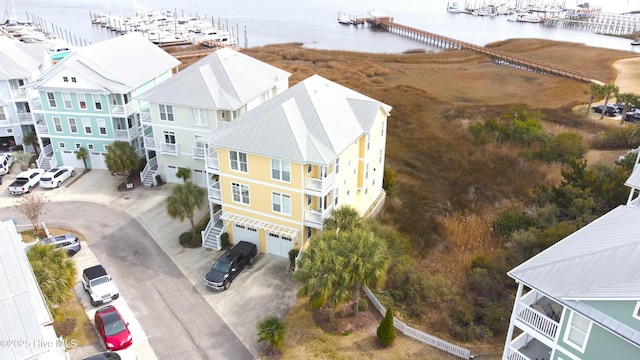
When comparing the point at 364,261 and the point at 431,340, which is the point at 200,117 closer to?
the point at 364,261

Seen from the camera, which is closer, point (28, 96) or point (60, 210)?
→ point (60, 210)

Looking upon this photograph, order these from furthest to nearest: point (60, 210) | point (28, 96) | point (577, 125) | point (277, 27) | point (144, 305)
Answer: point (277, 27) < point (577, 125) < point (28, 96) < point (60, 210) < point (144, 305)

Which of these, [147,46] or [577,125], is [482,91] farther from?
[147,46]

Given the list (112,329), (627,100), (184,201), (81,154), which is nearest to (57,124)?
(81,154)

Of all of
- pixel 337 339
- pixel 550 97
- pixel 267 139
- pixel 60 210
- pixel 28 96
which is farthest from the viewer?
pixel 550 97

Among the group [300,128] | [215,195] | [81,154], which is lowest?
[81,154]

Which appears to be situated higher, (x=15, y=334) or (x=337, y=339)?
(x=15, y=334)

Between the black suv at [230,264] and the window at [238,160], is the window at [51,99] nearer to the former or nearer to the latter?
the window at [238,160]

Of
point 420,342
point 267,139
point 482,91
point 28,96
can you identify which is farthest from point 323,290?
point 482,91
